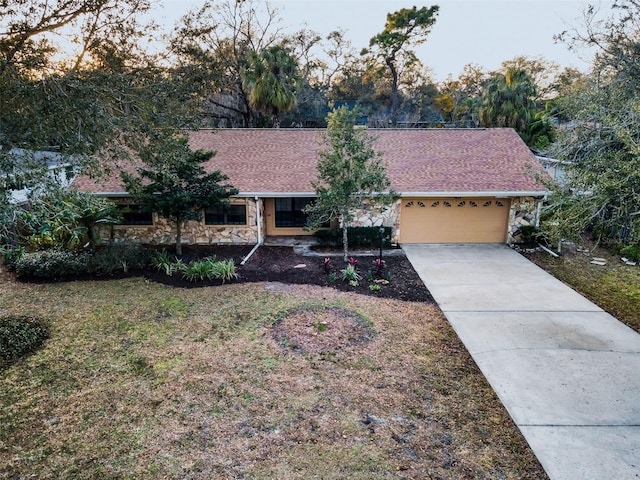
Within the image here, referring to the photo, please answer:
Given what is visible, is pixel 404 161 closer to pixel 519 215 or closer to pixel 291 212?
pixel 519 215

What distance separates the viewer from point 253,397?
652cm

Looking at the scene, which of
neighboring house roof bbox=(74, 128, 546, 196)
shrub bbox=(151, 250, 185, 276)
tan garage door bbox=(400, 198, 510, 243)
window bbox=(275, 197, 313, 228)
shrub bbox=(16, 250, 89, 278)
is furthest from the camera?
window bbox=(275, 197, 313, 228)

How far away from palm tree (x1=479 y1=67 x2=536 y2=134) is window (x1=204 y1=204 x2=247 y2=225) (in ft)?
60.1

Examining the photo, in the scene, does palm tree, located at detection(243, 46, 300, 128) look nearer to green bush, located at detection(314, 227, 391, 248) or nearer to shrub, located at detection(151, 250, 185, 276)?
green bush, located at detection(314, 227, 391, 248)

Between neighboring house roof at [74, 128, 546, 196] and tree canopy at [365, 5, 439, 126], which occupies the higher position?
tree canopy at [365, 5, 439, 126]

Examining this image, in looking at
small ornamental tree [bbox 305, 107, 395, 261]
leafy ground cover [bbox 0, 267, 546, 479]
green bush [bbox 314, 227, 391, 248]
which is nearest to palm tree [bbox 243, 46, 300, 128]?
green bush [bbox 314, 227, 391, 248]

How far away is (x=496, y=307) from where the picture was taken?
32.7 feet

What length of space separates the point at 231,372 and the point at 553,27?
33.6ft

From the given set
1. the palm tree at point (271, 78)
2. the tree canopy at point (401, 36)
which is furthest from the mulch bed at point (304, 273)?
the tree canopy at point (401, 36)

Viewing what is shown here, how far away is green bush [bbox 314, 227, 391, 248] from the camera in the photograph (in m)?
14.9

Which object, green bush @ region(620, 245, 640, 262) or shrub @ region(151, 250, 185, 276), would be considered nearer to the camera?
shrub @ region(151, 250, 185, 276)

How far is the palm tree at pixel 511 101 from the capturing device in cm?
2459

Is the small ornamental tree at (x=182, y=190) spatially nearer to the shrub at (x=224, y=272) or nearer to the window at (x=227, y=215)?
the window at (x=227, y=215)

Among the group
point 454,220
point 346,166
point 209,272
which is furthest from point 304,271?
point 454,220
